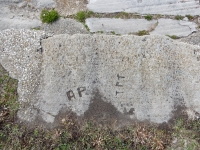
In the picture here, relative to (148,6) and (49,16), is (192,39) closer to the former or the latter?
(148,6)

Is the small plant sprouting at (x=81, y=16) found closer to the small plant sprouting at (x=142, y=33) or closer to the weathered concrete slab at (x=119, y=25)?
the weathered concrete slab at (x=119, y=25)

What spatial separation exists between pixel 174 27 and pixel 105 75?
5.80ft

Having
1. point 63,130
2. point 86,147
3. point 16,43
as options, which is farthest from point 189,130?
point 16,43

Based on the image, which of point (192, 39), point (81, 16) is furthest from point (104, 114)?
point (192, 39)

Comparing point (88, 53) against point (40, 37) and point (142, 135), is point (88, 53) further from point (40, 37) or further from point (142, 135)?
point (142, 135)

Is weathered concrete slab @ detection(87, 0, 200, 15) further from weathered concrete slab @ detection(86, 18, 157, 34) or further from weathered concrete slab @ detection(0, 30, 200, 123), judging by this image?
weathered concrete slab @ detection(0, 30, 200, 123)

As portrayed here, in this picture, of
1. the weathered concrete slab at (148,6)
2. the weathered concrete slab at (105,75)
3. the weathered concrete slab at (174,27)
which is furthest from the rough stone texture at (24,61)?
the weathered concrete slab at (174,27)

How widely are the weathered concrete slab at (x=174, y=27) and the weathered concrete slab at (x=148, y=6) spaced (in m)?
0.20

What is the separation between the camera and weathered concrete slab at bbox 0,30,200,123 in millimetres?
4555

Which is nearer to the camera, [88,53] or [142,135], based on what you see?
[142,135]

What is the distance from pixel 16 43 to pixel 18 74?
0.59 meters

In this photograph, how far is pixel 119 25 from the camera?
17.1 feet

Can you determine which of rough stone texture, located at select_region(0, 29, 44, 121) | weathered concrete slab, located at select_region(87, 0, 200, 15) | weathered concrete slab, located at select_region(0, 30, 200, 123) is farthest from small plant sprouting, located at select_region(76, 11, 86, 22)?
rough stone texture, located at select_region(0, 29, 44, 121)

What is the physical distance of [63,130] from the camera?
4383 millimetres
